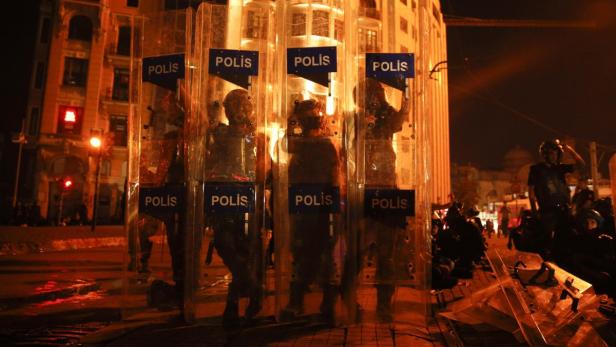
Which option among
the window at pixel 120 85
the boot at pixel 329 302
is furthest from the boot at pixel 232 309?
the window at pixel 120 85

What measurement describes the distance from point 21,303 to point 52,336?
2.07 meters

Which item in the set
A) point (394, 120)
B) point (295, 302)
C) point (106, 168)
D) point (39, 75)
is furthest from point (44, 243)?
point (39, 75)

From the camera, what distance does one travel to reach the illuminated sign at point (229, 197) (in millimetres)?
5145

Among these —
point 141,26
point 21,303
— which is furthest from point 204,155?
point 21,303

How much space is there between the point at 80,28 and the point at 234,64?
3804cm

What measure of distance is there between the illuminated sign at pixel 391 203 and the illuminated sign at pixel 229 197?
126 cm

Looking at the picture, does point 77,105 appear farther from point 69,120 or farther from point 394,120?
point 394,120

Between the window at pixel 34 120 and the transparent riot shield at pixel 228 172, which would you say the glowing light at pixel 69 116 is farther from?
the transparent riot shield at pixel 228 172

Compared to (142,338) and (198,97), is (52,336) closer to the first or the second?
(142,338)

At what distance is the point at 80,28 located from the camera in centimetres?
3781

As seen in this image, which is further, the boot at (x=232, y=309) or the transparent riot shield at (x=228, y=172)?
the transparent riot shield at (x=228, y=172)

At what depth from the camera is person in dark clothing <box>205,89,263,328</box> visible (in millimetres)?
5156

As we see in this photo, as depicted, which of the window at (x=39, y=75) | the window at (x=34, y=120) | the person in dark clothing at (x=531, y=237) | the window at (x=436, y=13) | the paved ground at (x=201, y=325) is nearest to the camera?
the paved ground at (x=201, y=325)

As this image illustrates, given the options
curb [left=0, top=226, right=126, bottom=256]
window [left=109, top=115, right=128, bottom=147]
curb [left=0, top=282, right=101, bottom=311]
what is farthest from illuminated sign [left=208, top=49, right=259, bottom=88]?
window [left=109, top=115, right=128, bottom=147]
